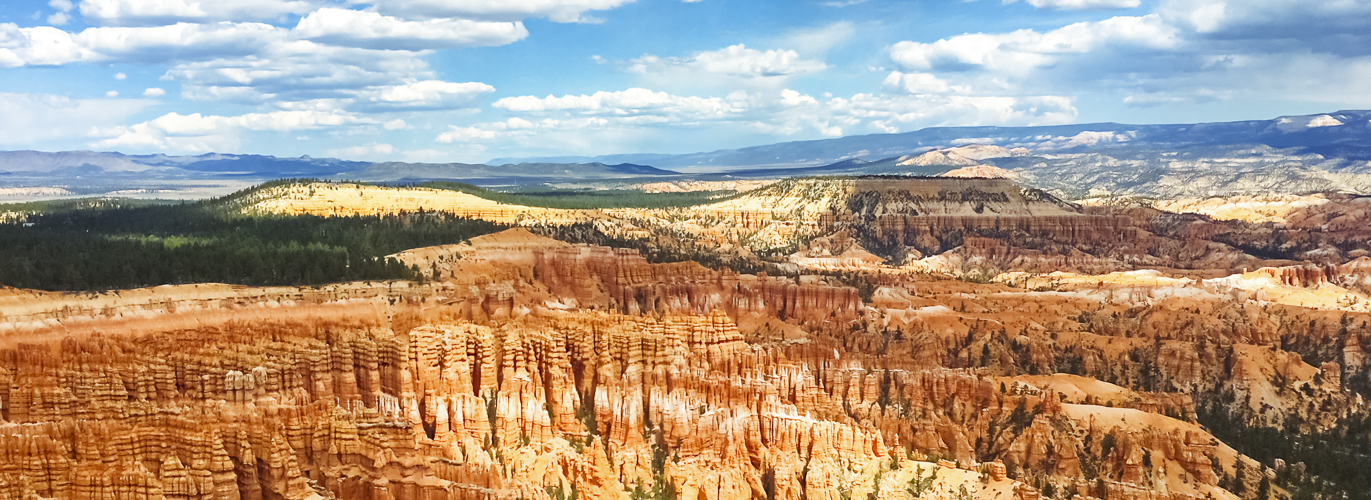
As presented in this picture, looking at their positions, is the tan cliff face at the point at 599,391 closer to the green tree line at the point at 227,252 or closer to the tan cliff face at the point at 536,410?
the tan cliff face at the point at 536,410

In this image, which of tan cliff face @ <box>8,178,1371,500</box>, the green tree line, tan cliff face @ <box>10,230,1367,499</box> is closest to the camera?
tan cliff face @ <box>10,230,1367,499</box>

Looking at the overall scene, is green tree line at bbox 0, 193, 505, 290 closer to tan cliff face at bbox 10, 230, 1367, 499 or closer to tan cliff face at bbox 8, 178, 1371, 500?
tan cliff face at bbox 8, 178, 1371, 500

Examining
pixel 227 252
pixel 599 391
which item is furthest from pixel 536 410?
pixel 227 252

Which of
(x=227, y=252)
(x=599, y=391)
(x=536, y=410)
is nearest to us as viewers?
(x=536, y=410)

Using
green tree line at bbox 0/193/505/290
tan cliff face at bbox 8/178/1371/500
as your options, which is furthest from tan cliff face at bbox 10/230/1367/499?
green tree line at bbox 0/193/505/290

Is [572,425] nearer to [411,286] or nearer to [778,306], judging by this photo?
[411,286]

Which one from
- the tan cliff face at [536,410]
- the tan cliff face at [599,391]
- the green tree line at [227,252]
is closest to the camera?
the tan cliff face at [536,410]

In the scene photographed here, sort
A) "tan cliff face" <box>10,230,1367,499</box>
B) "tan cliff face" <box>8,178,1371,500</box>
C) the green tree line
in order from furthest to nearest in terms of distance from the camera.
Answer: the green tree line → "tan cliff face" <box>8,178,1371,500</box> → "tan cliff face" <box>10,230,1367,499</box>

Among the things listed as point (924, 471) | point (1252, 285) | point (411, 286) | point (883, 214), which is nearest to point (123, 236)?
point (411, 286)

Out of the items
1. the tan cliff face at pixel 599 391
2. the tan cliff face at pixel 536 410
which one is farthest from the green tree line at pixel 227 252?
the tan cliff face at pixel 536 410

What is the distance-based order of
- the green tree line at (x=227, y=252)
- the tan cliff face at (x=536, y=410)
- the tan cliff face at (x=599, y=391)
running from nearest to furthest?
the tan cliff face at (x=536, y=410) < the tan cliff face at (x=599, y=391) < the green tree line at (x=227, y=252)

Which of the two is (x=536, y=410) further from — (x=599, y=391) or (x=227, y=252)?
(x=227, y=252)
